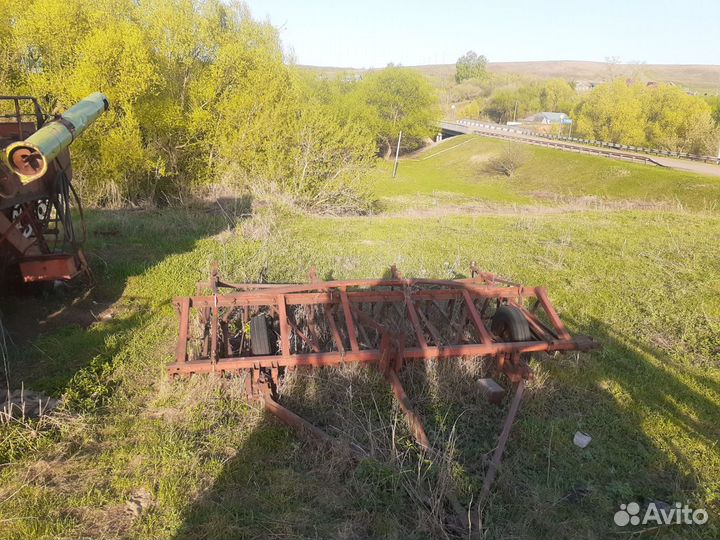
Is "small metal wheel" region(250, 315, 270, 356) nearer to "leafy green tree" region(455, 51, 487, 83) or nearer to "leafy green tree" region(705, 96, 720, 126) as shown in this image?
"leafy green tree" region(705, 96, 720, 126)

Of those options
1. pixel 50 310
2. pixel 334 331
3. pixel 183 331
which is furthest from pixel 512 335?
pixel 50 310

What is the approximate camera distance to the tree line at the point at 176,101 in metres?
15.1

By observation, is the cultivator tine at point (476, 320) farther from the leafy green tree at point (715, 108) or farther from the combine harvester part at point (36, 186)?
the leafy green tree at point (715, 108)

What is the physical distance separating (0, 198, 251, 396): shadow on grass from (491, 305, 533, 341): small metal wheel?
439cm

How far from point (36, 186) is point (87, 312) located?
1.81 metres

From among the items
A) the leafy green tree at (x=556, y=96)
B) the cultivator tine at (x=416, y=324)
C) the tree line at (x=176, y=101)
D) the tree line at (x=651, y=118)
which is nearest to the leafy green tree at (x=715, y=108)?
the tree line at (x=651, y=118)

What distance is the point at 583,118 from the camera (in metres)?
65.1

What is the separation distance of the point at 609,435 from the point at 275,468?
3114mm

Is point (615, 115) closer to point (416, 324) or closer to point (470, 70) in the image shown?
point (416, 324)

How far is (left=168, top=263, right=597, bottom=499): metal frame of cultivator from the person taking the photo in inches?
168

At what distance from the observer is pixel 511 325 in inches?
203

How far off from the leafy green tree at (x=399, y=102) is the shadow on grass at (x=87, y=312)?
56.3 metres

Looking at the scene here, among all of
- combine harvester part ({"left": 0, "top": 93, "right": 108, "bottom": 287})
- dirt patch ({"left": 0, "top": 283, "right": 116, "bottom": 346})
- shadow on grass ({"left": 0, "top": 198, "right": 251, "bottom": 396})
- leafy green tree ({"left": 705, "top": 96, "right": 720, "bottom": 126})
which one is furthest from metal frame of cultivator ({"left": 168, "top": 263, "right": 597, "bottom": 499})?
leafy green tree ({"left": 705, "top": 96, "right": 720, "bottom": 126})

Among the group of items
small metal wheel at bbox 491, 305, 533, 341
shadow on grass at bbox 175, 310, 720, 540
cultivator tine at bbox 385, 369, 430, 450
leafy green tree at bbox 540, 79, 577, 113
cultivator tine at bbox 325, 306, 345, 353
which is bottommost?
shadow on grass at bbox 175, 310, 720, 540
